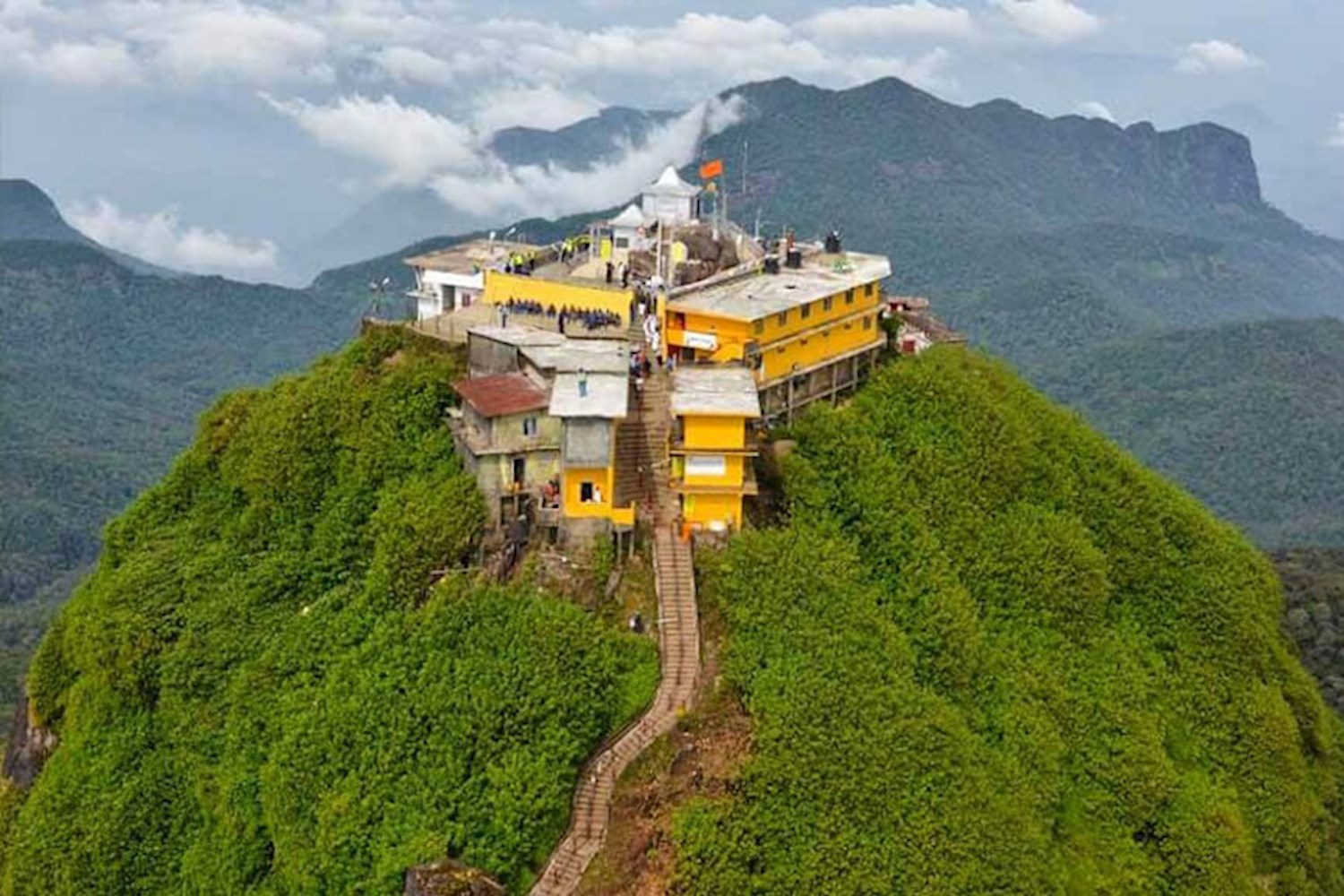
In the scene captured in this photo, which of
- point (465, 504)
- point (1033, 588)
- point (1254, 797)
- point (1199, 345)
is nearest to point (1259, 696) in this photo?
point (1254, 797)

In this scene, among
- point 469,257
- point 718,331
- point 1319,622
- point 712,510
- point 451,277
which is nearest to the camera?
point 712,510

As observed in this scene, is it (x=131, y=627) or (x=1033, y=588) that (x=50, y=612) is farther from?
(x=1033, y=588)

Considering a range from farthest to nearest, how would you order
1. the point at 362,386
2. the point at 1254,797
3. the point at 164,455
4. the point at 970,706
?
the point at 164,455 → the point at 362,386 → the point at 1254,797 → the point at 970,706

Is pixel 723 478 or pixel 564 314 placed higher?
pixel 564 314

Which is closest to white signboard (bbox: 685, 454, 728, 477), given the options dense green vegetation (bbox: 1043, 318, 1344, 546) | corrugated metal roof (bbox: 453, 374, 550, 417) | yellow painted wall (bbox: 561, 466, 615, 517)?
yellow painted wall (bbox: 561, 466, 615, 517)

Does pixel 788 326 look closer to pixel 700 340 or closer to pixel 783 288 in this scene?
pixel 783 288

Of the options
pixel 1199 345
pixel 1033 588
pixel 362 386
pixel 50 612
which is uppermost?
pixel 1199 345

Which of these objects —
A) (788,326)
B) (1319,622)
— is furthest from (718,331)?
(1319,622)
